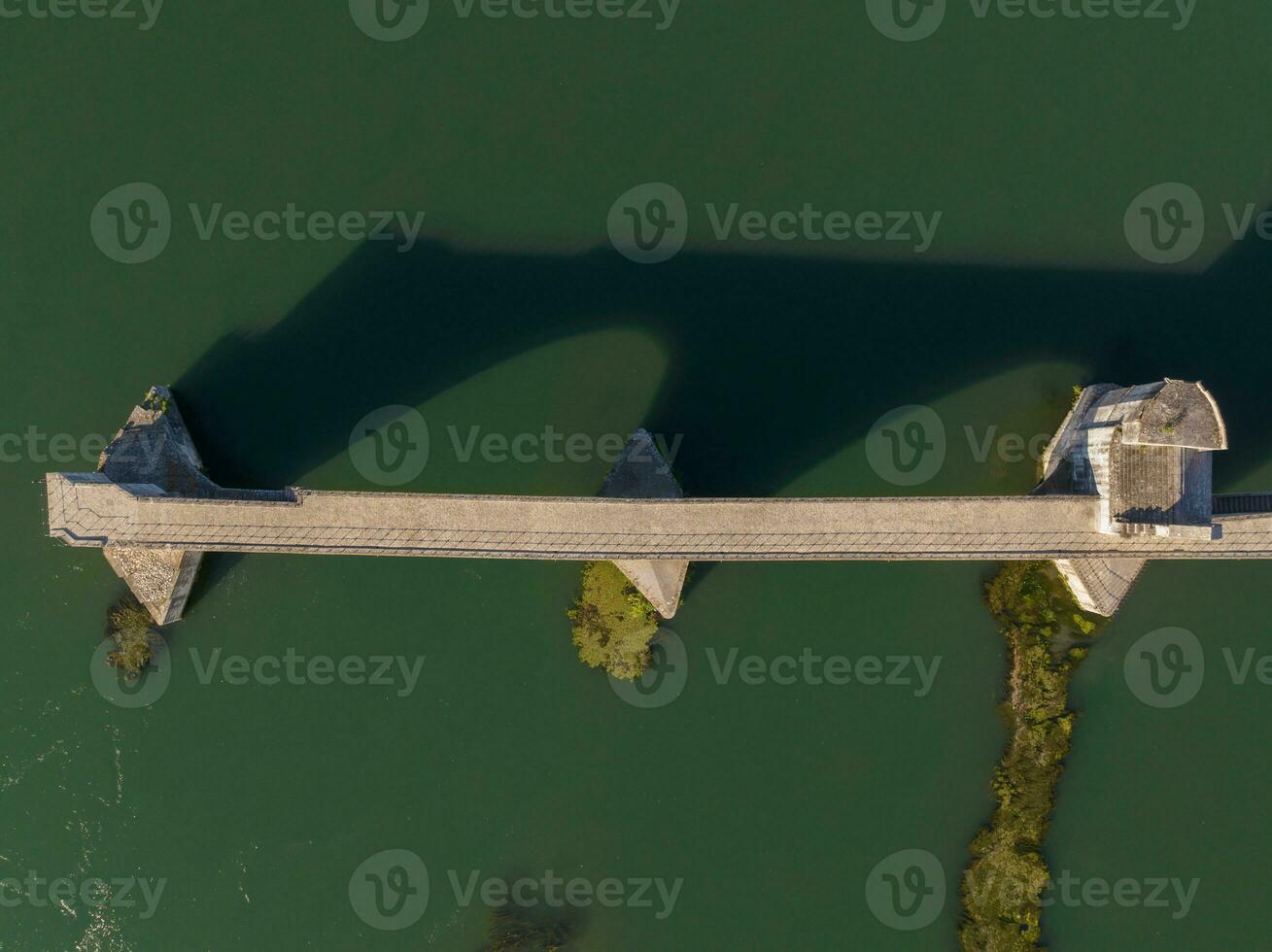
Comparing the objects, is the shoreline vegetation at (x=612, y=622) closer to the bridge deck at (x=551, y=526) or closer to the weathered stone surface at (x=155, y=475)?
the bridge deck at (x=551, y=526)

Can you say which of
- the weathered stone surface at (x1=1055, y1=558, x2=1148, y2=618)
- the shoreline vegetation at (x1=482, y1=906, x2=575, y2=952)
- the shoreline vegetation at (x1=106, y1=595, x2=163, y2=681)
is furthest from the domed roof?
the shoreline vegetation at (x1=106, y1=595, x2=163, y2=681)

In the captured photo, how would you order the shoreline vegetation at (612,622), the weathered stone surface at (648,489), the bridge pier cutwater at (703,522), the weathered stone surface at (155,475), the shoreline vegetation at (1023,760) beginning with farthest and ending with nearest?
the shoreline vegetation at (1023,760) → the shoreline vegetation at (612,622) → the weathered stone surface at (648,489) → the weathered stone surface at (155,475) → the bridge pier cutwater at (703,522)

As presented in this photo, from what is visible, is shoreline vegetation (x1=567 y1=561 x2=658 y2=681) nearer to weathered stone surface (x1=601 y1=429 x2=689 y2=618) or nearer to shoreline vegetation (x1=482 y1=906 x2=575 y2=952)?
weathered stone surface (x1=601 y1=429 x2=689 y2=618)

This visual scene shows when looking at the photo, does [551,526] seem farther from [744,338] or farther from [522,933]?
[522,933]

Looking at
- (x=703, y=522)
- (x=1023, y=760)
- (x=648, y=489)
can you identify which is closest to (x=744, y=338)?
(x=648, y=489)

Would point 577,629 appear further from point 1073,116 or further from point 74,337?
point 1073,116

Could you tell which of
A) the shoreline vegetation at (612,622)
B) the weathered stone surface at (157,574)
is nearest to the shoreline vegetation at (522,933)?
the shoreline vegetation at (612,622)

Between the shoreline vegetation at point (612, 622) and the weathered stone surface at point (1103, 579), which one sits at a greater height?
the weathered stone surface at point (1103, 579)

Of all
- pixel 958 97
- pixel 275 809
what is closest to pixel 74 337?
pixel 275 809
